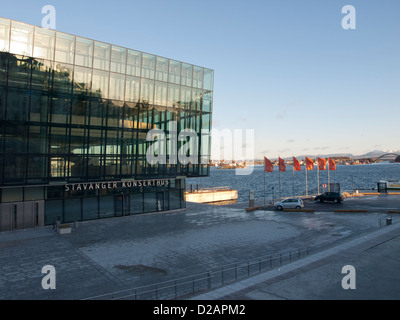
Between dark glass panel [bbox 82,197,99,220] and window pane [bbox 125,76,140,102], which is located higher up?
window pane [bbox 125,76,140,102]

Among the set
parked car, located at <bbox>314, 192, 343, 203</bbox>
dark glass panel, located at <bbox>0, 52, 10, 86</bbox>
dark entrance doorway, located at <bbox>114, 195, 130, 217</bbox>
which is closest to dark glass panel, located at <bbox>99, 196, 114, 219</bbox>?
dark entrance doorway, located at <bbox>114, 195, 130, 217</bbox>

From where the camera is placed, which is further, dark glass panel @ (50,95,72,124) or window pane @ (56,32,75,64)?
window pane @ (56,32,75,64)

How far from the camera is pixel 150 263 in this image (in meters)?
17.3

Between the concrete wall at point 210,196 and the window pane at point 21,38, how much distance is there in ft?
137

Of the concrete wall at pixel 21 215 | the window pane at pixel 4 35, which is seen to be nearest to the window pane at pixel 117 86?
the window pane at pixel 4 35

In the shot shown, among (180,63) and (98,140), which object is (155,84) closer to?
(180,63)

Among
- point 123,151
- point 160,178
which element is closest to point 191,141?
point 160,178

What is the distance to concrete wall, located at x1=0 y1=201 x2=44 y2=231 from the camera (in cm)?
2542

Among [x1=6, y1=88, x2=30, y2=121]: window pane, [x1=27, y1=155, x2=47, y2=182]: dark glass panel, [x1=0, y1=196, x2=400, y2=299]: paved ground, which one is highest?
[x1=6, y1=88, x2=30, y2=121]: window pane

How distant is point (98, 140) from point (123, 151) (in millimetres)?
2907

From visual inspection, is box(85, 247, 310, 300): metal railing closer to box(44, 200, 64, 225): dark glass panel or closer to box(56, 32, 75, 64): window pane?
box(44, 200, 64, 225): dark glass panel

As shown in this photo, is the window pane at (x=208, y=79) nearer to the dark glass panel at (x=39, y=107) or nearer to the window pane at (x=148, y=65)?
the window pane at (x=148, y=65)

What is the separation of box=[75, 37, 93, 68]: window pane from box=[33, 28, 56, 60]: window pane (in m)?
2.14

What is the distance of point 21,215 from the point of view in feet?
85.9
